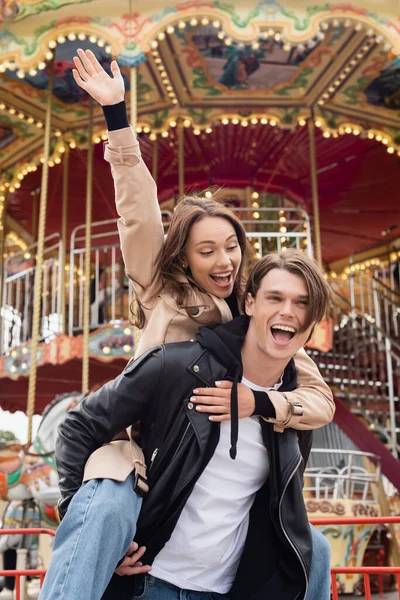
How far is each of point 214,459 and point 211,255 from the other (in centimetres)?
60

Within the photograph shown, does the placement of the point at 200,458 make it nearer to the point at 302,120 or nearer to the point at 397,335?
the point at 302,120

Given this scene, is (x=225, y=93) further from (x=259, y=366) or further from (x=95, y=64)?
(x=259, y=366)

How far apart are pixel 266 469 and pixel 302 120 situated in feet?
26.0

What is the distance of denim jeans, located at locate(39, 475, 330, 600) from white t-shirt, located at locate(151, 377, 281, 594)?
18cm

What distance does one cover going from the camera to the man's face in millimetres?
2000

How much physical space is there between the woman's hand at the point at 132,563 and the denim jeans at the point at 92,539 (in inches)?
2.5

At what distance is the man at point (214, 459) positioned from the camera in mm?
1888

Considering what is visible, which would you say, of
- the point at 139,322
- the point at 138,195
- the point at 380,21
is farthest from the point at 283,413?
the point at 380,21

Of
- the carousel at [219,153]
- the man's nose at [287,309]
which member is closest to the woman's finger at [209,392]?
the man's nose at [287,309]

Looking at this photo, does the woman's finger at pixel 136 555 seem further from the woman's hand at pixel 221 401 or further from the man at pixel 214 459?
the woman's hand at pixel 221 401

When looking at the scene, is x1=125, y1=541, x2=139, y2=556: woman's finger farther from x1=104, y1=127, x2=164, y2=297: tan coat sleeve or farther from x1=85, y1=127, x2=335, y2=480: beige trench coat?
x1=104, y1=127, x2=164, y2=297: tan coat sleeve

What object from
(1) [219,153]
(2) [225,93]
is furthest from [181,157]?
(2) [225,93]

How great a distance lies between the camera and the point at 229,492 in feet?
6.48

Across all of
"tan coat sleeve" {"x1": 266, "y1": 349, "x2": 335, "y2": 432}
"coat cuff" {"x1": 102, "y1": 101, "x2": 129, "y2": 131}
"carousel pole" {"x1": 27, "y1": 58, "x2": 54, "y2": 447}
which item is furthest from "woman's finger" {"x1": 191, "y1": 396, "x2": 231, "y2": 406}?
"carousel pole" {"x1": 27, "y1": 58, "x2": 54, "y2": 447}
